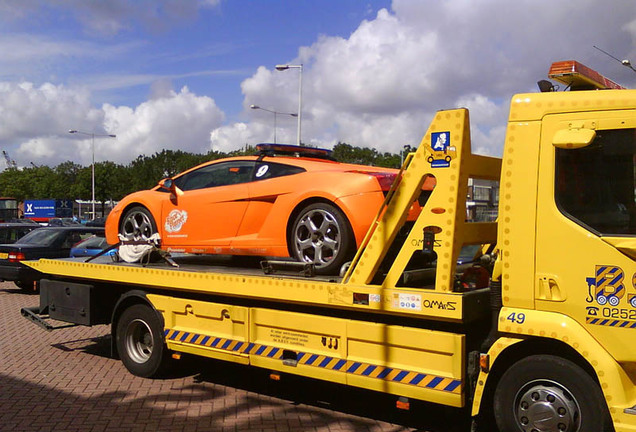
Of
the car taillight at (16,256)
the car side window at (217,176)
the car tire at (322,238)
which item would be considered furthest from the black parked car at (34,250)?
the car tire at (322,238)

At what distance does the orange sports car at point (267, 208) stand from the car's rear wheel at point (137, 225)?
0.01 m

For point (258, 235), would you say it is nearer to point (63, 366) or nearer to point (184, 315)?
point (184, 315)

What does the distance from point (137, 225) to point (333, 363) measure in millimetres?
3730

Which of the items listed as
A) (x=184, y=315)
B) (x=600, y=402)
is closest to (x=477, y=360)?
(x=600, y=402)

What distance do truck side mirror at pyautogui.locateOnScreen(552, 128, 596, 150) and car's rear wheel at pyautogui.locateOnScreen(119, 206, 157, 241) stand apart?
4960 mm

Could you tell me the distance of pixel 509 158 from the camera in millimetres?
4164

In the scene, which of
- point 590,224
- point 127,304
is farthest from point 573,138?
point 127,304

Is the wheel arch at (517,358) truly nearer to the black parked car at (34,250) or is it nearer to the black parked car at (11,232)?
the black parked car at (34,250)

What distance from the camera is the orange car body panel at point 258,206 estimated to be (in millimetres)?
5520

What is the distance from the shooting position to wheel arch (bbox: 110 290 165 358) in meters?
6.80

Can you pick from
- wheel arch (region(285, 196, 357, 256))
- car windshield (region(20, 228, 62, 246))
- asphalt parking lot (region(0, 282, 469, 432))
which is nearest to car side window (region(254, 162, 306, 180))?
wheel arch (region(285, 196, 357, 256))

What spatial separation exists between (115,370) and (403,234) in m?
4.22

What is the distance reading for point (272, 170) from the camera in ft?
21.1

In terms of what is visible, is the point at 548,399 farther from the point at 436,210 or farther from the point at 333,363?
the point at 333,363
